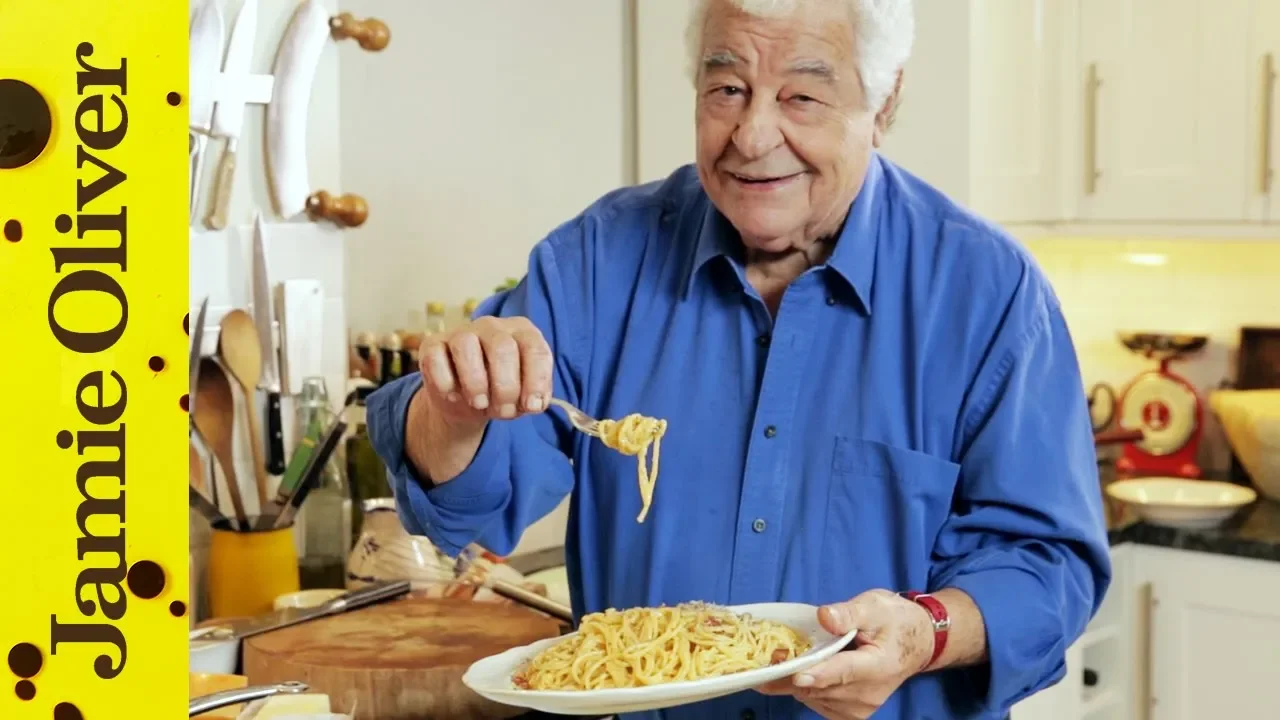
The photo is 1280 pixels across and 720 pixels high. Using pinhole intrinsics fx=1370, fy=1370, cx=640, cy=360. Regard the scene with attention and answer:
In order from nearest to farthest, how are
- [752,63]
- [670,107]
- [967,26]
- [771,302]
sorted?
1. [752,63]
2. [771,302]
3. [967,26]
4. [670,107]

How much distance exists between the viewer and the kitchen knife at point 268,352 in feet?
6.40

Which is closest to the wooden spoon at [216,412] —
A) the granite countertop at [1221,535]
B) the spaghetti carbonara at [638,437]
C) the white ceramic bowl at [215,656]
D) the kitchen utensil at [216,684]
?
the white ceramic bowl at [215,656]

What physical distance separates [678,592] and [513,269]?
137 centimetres

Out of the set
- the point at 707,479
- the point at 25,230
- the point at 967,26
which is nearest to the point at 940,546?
the point at 707,479

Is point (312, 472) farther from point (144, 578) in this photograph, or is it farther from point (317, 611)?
point (144, 578)

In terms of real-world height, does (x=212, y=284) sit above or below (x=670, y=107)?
below

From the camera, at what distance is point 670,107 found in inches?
113

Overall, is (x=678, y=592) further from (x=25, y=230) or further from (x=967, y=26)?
(x=967, y=26)

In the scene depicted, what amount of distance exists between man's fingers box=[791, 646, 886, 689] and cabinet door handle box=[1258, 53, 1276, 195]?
70.1 inches

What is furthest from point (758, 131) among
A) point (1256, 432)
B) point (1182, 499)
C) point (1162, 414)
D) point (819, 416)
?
point (1162, 414)

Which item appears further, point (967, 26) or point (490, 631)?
point (967, 26)

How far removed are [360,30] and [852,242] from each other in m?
1.00

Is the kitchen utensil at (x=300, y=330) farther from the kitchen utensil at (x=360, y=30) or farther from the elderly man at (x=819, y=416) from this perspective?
the elderly man at (x=819, y=416)

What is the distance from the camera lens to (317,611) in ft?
5.51
